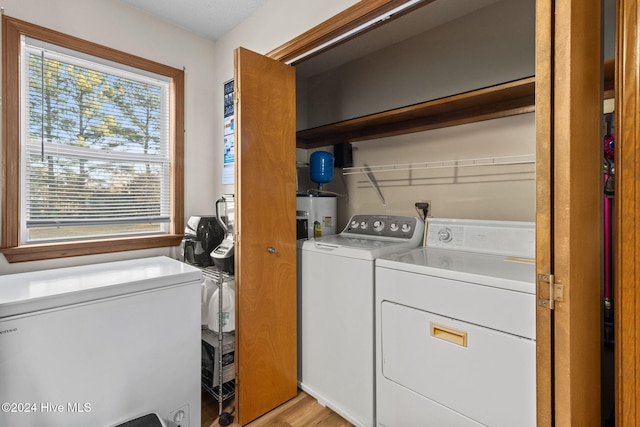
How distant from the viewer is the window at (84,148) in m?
1.74

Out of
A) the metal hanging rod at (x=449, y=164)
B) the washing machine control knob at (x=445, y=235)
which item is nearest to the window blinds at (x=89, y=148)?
the metal hanging rod at (x=449, y=164)

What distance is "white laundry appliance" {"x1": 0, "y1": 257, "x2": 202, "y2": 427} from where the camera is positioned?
1.22m

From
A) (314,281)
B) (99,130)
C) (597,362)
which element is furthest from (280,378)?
(99,130)

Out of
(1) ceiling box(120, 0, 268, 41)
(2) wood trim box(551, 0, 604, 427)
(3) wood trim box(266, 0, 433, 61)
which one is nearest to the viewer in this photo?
(2) wood trim box(551, 0, 604, 427)

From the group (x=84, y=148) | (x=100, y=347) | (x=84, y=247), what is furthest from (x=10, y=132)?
(x=100, y=347)

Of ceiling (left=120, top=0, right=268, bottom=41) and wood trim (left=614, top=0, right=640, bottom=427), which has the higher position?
ceiling (left=120, top=0, right=268, bottom=41)

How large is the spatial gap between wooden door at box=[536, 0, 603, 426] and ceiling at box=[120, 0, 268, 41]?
185cm

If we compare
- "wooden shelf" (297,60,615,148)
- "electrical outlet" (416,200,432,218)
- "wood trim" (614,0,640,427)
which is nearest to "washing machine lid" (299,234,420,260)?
"electrical outlet" (416,200,432,218)

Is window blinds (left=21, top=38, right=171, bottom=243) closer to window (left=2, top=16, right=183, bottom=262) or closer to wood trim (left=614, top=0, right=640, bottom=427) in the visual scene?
window (left=2, top=16, right=183, bottom=262)

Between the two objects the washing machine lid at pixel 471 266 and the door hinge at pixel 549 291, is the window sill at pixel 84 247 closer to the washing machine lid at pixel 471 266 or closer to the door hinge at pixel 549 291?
the washing machine lid at pixel 471 266

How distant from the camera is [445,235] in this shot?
6.06 feet

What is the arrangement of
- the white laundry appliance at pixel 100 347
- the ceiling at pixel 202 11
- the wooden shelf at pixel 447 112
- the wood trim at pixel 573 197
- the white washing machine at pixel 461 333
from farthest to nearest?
the ceiling at pixel 202 11 → the wooden shelf at pixel 447 112 → the white laundry appliance at pixel 100 347 → the white washing machine at pixel 461 333 → the wood trim at pixel 573 197

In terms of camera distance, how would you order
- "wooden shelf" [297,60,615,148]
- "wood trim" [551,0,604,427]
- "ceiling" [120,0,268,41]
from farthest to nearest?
1. "ceiling" [120,0,268,41]
2. "wooden shelf" [297,60,615,148]
3. "wood trim" [551,0,604,427]

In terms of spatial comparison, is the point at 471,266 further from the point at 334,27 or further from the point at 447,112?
the point at 334,27
